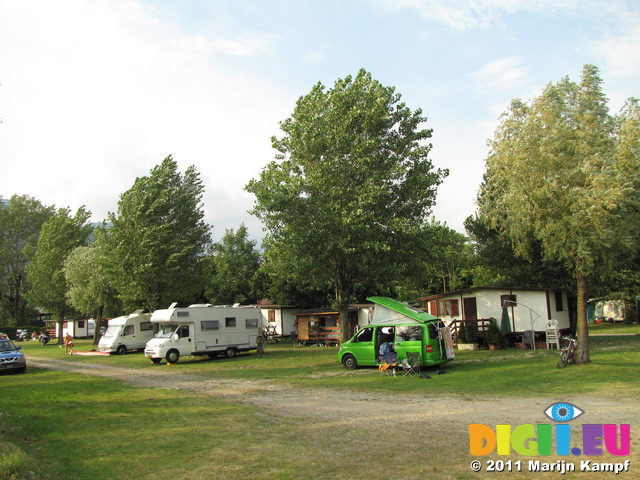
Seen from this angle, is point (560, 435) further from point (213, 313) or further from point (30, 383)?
point (213, 313)

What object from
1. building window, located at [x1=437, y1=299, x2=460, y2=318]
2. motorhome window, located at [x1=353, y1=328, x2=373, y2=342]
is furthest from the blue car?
building window, located at [x1=437, y1=299, x2=460, y2=318]

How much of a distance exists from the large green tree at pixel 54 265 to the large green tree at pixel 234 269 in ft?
44.1

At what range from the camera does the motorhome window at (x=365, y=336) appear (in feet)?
60.1

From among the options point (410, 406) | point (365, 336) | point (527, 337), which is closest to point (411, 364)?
point (365, 336)

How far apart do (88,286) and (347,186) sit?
26971 mm

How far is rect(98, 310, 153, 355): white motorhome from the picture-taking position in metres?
31.9

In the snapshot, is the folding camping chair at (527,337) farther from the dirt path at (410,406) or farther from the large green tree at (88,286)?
the large green tree at (88,286)

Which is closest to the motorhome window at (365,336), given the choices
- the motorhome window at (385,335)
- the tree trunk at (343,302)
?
the motorhome window at (385,335)

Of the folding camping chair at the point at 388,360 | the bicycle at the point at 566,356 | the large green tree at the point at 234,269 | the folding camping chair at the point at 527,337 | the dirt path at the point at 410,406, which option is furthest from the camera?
the large green tree at the point at 234,269

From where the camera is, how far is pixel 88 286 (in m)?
38.7

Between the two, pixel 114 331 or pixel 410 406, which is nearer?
pixel 410 406

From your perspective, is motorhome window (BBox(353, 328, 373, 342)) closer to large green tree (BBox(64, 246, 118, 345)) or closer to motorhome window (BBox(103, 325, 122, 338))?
motorhome window (BBox(103, 325, 122, 338))

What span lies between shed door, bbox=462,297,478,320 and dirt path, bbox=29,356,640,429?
52.0ft

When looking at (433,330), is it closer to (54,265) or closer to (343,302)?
(343,302)
